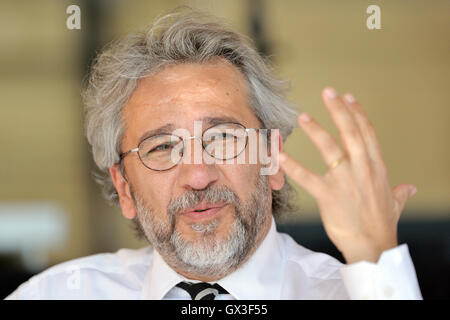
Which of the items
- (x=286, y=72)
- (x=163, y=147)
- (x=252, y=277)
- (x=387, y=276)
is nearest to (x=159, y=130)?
(x=163, y=147)

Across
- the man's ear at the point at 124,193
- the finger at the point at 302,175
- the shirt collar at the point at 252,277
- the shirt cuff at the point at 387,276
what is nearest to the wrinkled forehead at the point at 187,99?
the man's ear at the point at 124,193

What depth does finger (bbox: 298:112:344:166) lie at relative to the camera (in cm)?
101

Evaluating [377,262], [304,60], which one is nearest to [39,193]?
[304,60]

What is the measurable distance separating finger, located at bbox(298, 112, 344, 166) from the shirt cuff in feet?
0.65

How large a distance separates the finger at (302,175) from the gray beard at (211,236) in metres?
0.39

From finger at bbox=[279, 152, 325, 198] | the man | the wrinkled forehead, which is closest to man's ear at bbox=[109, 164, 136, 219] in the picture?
the man

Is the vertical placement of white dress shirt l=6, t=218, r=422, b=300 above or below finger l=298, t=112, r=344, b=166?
below

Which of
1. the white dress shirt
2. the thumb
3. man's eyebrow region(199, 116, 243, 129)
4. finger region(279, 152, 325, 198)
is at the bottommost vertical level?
the white dress shirt

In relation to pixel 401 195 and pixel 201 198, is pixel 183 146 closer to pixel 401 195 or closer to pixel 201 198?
pixel 201 198

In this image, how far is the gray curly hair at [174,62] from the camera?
1584 mm

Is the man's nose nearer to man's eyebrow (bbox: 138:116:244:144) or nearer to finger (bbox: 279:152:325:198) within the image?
man's eyebrow (bbox: 138:116:244:144)

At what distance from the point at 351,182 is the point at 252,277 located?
1.79ft
